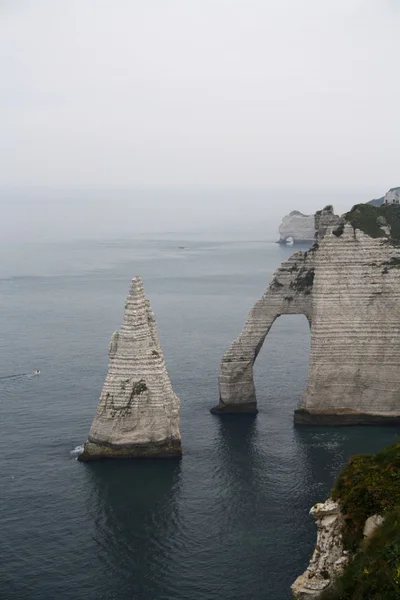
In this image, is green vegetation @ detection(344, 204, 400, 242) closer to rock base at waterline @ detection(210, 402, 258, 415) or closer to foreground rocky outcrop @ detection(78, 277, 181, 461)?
rock base at waterline @ detection(210, 402, 258, 415)

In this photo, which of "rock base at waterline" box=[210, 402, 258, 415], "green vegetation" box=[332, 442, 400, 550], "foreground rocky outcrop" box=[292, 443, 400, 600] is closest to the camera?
"foreground rocky outcrop" box=[292, 443, 400, 600]

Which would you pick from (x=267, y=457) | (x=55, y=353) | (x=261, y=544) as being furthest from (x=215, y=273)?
(x=261, y=544)

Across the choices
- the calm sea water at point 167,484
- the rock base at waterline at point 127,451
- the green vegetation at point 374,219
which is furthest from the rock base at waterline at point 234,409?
the green vegetation at point 374,219

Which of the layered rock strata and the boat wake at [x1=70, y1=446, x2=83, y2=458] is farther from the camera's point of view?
the boat wake at [x1=70, y1=446, x2=83, y2=458]

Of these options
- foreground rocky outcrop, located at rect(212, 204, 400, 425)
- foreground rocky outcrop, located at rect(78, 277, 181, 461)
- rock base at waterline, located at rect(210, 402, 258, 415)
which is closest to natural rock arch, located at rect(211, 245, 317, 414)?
rock base at waterline, located at rect(210, 402, 258, 415)

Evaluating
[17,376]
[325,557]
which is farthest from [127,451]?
[325,557]

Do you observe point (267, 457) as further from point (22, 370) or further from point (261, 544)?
point (22, 370)

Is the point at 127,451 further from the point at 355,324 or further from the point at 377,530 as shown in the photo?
the point at 377,530
